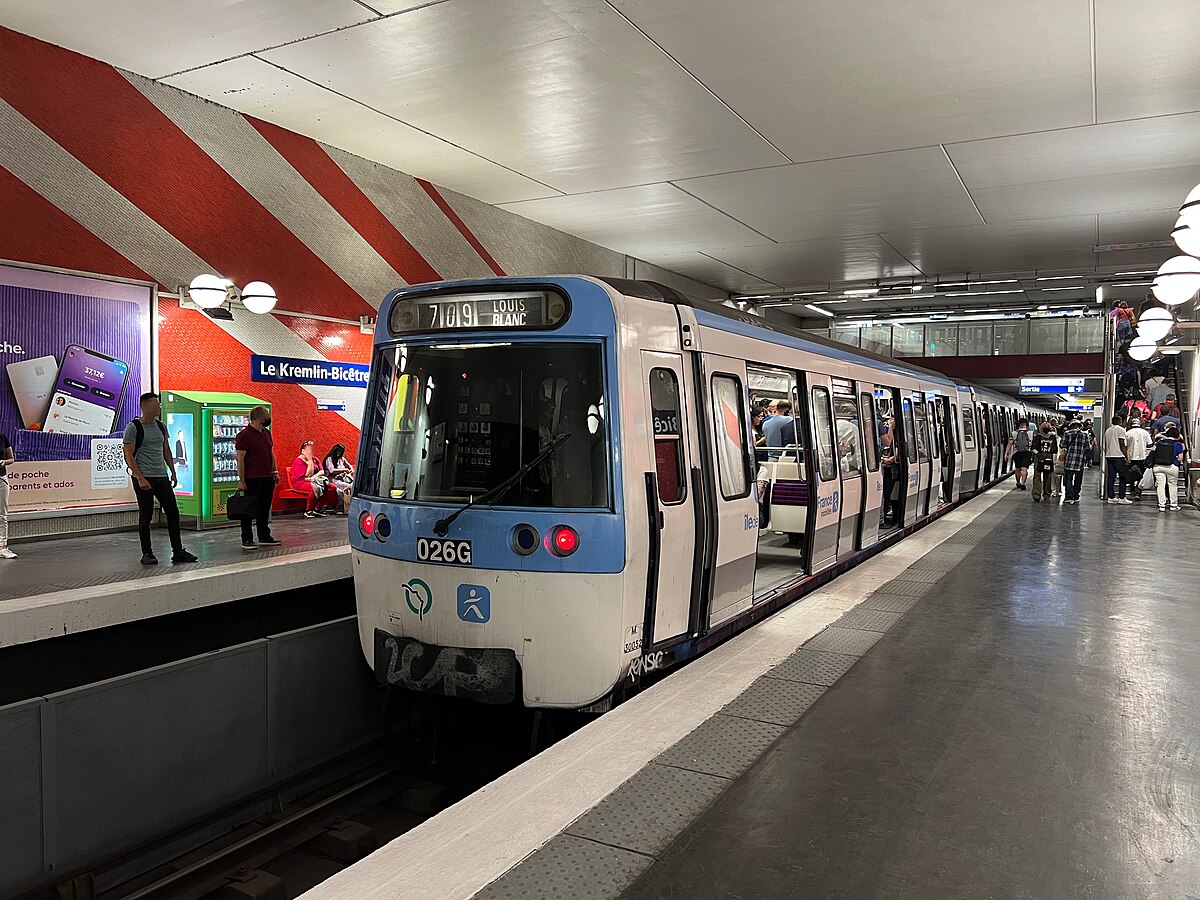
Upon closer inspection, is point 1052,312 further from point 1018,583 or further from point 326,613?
point 326,613

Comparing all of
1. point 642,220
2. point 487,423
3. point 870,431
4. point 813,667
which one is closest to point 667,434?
point 487,423

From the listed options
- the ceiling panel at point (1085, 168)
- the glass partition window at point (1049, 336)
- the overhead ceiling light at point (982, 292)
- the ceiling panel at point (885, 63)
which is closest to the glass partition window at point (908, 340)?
the glass partition window at point (1049, 336)

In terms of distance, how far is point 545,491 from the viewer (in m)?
4.91

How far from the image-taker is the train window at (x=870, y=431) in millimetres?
9599

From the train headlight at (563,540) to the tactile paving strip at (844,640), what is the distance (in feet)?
5.86

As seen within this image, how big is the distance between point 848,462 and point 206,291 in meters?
7.20

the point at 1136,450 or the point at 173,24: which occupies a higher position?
the point at 173,24

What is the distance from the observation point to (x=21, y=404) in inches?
334

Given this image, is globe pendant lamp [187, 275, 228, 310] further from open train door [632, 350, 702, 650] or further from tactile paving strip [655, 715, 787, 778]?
tactile paving strip [655, 715, 787, 778]

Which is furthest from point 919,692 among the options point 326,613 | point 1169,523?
point 1169,523

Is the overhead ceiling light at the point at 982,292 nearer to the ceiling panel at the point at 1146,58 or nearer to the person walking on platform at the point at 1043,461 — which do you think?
the person walking on platform at the point at 1043,461

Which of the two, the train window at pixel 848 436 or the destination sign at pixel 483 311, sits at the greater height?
the destination sign at pixel 483 311

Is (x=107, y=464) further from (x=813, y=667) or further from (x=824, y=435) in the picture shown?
(x=813, y=667)

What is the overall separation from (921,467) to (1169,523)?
4340 millimetres
